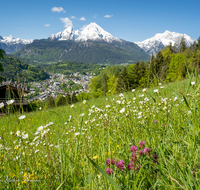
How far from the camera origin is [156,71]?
3.89 meters

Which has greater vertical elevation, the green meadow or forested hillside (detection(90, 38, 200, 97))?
forested hillside (detection(90, 38, 200, 97))

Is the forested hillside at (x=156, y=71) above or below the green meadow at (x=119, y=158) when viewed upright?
above

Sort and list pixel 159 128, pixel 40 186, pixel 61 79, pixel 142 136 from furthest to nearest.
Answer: pixel 61 79, pixel 159 128, pixel 142 136, pixel 40 186

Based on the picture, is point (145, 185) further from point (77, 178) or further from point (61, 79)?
point (61, 79)

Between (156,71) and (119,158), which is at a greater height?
(156,71)

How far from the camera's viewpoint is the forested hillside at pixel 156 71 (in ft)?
6.36

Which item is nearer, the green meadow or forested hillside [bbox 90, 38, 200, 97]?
the green meadow

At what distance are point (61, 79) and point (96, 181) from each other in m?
2.14

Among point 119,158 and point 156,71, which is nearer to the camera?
point 119,158

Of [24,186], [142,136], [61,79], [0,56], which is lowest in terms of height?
[24,186]

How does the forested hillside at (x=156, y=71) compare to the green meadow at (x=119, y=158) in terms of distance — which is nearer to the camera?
the green meadow at (x=119, y=158)

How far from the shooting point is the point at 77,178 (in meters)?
1.29

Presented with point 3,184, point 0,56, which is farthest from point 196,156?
point 0,56

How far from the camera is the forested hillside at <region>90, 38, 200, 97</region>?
1937 mm
